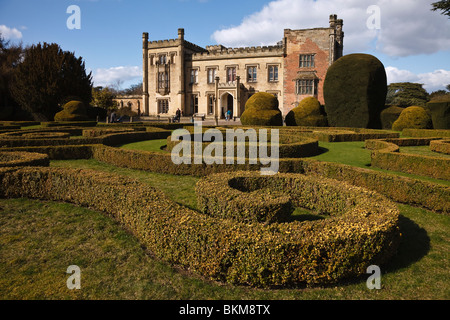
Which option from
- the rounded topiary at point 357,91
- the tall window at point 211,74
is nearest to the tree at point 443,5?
the rounded topiary at point 357,91

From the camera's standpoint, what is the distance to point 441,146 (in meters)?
13.7

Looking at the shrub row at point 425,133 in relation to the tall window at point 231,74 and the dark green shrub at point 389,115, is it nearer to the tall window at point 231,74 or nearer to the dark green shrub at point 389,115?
the dark green shrub at point 389,115

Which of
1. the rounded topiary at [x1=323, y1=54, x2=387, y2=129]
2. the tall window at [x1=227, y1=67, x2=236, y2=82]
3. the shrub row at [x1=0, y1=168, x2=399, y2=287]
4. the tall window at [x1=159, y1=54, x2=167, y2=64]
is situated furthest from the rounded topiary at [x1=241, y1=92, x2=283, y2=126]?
the tall window at [x1=159, y1=54, x2=167, y2=64]

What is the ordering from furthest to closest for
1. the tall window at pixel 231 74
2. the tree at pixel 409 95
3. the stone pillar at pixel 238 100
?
the tree at pixel 409 95 < the tall window at pixel 231 74 < the stone pillar at pixel 238 100

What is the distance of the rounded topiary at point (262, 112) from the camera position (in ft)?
77.1

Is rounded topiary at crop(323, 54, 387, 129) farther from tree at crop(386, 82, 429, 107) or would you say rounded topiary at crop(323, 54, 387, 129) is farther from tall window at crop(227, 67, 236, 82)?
tree at crop(386, 82, 429, 107)

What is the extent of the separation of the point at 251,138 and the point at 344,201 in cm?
942

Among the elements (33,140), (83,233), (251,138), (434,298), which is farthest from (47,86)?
(434,298)

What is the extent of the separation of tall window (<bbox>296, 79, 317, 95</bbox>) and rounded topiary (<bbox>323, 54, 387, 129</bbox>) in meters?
13.4

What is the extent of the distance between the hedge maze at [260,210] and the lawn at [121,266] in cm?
19

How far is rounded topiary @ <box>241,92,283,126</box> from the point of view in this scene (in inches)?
925

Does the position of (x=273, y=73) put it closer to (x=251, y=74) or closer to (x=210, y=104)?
(x=251, y=74)

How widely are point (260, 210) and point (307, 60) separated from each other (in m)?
36.7
